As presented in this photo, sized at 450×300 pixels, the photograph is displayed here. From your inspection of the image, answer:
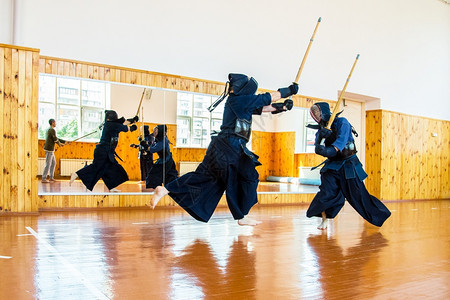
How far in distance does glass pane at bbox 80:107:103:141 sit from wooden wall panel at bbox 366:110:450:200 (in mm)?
5701

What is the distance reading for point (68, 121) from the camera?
5.18m

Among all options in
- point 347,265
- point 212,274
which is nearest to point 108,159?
point 212,274

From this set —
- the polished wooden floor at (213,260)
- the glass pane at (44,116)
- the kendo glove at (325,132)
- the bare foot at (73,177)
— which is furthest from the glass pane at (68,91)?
the kendo glove at (325,132)

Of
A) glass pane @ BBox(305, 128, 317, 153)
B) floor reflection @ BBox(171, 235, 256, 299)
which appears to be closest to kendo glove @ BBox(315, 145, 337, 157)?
floor reflection @ BBox(171, 235, 256, 299)

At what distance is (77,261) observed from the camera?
250cm

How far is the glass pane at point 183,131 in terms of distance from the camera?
5967 mm

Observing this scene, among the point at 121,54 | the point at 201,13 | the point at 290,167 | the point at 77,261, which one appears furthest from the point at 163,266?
the point at 290,167

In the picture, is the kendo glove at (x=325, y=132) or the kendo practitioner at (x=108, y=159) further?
the kendo practitioner at (x=108, y=159)

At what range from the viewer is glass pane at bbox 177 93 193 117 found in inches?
231

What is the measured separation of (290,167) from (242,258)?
19.8ft

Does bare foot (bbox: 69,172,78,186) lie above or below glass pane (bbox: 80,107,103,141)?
below

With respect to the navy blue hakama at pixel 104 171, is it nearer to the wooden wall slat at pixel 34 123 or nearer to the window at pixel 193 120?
the wooden wall slat at pixel 34 123

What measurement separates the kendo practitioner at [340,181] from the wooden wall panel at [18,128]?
10.5 ft

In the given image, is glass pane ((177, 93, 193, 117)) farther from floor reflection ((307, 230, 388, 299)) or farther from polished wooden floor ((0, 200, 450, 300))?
floor reflection ((307, 230, 388, 299))
